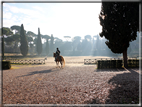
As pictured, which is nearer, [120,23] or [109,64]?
[120,23]

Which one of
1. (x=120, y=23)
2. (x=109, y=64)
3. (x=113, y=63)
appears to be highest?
(x=120, y=23)

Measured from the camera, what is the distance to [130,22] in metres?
12.2

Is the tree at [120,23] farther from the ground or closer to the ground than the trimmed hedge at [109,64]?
farther from the ground

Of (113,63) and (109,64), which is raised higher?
(113,63)

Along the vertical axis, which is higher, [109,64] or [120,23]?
[120,23]

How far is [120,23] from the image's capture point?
12.5 m

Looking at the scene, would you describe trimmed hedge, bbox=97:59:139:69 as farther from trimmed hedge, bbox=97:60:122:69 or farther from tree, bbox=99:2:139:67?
tree, bbox=99:2:139:67

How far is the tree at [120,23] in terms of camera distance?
12.0 metres

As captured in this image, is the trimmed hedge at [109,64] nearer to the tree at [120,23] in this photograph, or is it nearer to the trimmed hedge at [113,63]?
the trimmed hedge at [113,63]

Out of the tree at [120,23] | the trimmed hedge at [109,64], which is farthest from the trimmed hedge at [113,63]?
the tree at [120,23]

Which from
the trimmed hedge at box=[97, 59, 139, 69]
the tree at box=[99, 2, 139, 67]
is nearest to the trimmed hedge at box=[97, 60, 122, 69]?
the trimmed hedge at box=[97, 59, 139, 69]

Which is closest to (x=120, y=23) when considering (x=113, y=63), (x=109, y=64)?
(x=113, y=63)

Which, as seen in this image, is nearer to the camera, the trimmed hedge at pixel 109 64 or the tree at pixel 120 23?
the tree at pixel 120 23

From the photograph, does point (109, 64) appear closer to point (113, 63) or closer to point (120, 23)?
point (113, 63)
